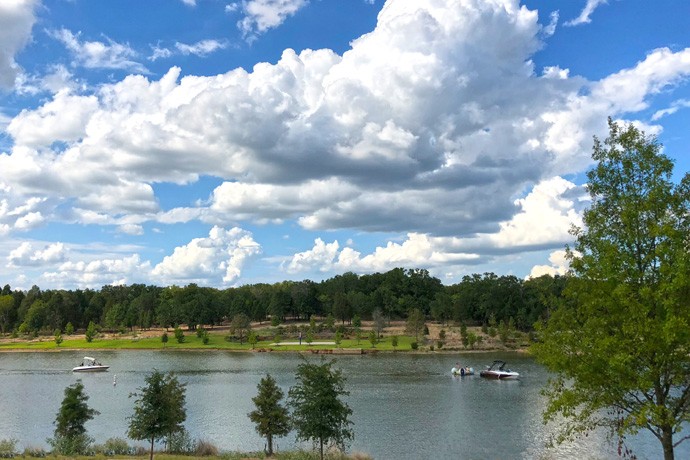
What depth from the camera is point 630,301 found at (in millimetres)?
17375

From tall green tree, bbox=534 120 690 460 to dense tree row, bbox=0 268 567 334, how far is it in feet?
420

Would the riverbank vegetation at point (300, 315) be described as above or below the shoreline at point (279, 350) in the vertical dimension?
above

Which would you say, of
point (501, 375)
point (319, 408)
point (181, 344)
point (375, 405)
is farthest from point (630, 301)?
point (181, 344)

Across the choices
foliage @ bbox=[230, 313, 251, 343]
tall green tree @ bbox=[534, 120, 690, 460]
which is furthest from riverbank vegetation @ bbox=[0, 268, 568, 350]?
tall green tree @ bbox=[534, 120, 690, 460]

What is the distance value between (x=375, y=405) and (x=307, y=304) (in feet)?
409

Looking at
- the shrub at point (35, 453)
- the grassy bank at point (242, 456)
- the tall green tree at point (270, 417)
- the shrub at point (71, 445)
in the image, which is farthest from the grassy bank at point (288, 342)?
the shrub at point (35, 453)

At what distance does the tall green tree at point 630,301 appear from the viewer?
1702cm

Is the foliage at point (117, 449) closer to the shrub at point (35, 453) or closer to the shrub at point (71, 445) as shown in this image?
the shrub at point (71, 445)

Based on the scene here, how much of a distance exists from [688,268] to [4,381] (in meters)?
89.9

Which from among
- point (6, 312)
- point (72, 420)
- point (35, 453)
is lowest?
point (35, 453)

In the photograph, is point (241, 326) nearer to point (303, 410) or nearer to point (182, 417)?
point (182, 417)

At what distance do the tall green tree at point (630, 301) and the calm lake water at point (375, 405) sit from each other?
20.4 metres

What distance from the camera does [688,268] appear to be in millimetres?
16641

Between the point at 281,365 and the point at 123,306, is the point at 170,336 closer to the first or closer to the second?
the point at 123,306
